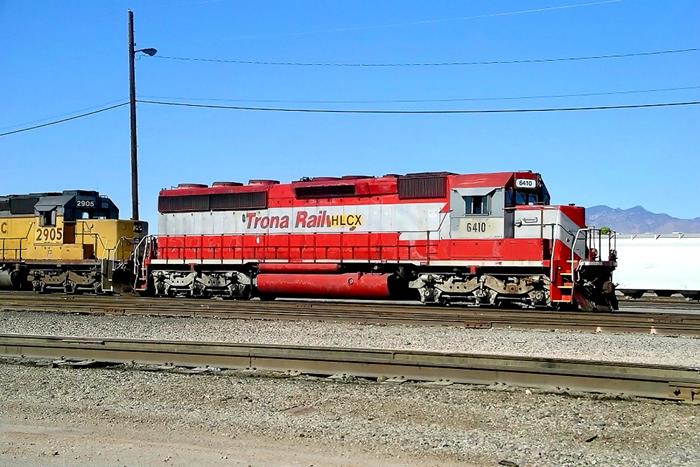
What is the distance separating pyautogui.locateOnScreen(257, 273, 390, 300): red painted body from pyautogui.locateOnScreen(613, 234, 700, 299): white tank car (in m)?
14.5

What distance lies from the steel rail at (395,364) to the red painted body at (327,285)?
971cm

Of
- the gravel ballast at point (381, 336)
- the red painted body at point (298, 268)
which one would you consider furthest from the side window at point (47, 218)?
the gravel ballast at point (381, 336)

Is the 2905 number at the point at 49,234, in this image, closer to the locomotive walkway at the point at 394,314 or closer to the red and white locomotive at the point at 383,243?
the red and white locomotive at the point at 383,243

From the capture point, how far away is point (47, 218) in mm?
25625

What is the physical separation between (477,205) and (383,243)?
9.40 ft

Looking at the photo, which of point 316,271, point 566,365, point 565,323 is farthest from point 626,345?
point 316,271

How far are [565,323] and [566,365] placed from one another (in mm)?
6468

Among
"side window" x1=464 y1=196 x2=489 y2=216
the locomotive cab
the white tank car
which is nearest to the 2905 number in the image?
the locomotive cab

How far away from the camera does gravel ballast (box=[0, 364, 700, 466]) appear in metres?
5.47

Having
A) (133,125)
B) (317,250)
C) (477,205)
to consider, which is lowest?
(317,250)

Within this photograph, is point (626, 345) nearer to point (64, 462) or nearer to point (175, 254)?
point (64, 462)

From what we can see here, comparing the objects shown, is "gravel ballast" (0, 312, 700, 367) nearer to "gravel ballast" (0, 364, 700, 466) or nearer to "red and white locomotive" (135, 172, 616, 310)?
"gravel ballast" (0, 364, 700, 466)

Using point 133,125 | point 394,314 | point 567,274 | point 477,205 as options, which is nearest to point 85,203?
point 133,125

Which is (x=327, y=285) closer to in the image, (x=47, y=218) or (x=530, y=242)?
(x=530, y=242)
